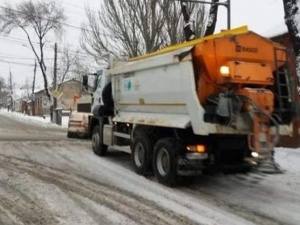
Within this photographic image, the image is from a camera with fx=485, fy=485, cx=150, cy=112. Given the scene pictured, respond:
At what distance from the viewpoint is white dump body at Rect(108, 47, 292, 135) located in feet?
28.3

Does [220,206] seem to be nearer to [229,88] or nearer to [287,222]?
[287,222]

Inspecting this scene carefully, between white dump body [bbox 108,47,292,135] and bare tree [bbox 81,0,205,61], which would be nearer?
white dump body [bbox 108,47,292,135]

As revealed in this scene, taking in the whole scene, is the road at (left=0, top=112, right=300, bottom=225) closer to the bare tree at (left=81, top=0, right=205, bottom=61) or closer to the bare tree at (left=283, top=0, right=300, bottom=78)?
the bare tree at (left=283, top=0, right=300, bottom=78)

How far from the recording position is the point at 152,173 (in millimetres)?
10641

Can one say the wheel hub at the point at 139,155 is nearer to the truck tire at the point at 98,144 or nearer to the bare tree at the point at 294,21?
the truck tire at the point at 98,144

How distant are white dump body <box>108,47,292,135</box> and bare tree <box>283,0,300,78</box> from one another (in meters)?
4.17

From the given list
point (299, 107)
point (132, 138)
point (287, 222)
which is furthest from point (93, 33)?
point (287, 222)

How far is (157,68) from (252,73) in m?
2.00

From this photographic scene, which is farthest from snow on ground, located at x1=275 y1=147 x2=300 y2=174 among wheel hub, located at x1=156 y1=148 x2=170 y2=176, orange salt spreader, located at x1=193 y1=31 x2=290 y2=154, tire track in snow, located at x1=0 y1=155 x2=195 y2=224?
tire track in snow, located at x1=0 y1=155 x2=195 y2=224

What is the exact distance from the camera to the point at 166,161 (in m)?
9.59

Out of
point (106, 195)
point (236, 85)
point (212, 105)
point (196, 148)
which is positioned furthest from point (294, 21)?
point (106, 195)

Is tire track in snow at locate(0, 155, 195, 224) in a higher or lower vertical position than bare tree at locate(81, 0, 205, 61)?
lower

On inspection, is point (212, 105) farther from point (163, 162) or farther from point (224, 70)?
point (163, 162)

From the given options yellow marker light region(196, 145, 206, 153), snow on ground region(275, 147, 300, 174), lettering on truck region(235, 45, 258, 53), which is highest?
lettering on truck region(235, 45, 258, 53)
